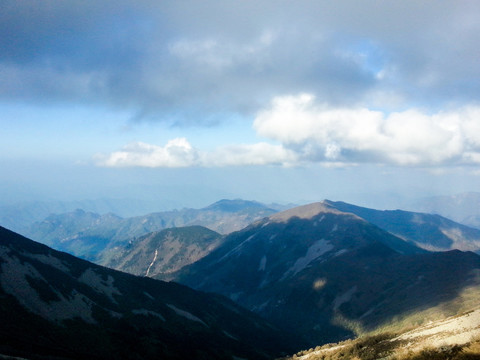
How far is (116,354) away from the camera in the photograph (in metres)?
94.1

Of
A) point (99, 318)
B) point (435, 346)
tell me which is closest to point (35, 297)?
point (99, 318)

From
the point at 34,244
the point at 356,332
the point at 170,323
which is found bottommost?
the point at 356,332

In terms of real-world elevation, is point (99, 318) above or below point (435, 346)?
below

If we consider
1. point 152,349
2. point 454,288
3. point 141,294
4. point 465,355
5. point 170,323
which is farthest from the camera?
point 454,288

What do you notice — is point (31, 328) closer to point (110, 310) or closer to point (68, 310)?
point (68, 310)

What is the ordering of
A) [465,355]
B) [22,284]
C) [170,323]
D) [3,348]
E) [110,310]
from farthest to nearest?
1. [170,323]
2. [110,310]
3. [22,284]
4. [3,348]
5. [465,355]

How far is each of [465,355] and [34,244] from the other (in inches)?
6977

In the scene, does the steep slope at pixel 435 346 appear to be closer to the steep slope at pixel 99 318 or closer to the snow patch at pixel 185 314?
the steep slope at pixel 99 318

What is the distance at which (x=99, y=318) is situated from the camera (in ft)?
379

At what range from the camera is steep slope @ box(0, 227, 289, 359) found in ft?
293

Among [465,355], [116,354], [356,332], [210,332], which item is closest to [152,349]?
[116,354]

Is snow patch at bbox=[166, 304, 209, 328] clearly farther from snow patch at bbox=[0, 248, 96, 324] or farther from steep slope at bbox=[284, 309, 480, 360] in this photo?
steep slope at bbox=[284, 309, 480, 360]

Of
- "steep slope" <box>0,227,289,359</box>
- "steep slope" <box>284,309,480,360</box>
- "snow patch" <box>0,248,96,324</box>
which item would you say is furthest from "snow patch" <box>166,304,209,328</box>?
"steep slope" <box>284,309,480,360</box>

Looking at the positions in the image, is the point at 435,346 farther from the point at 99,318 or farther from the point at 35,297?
the point at 35,297
